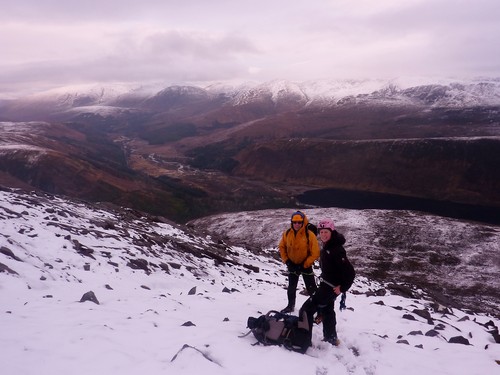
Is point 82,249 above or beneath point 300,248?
beneath

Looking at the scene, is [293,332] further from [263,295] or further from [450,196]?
[450,196]

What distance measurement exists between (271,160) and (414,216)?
88.5 meters

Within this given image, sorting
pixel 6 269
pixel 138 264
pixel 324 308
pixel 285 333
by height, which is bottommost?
pixel 138 264

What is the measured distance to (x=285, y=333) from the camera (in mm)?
8953

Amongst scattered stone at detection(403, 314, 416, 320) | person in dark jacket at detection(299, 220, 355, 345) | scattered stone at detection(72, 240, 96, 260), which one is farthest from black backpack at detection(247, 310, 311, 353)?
scattered stone at detection(72, 240, 96, 260)

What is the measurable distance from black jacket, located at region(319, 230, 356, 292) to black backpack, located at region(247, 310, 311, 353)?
3.73 ft

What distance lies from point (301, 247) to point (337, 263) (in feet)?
6.30

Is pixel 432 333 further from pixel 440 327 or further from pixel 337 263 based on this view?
pixel 337 263

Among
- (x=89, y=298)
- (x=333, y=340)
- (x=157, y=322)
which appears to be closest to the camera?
(x=333, y=340)

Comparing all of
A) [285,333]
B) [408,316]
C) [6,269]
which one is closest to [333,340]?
[285,333]

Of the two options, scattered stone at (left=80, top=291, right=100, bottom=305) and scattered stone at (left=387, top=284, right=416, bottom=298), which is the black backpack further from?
scattered stone at (left=387, top=284, right=416, bottom=298)

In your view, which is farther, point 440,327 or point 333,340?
point 440,327

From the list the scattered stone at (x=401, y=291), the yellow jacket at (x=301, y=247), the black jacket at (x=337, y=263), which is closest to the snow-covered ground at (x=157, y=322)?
the black jacket at (x=337, y=263)

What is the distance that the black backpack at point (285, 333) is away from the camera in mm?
8867
